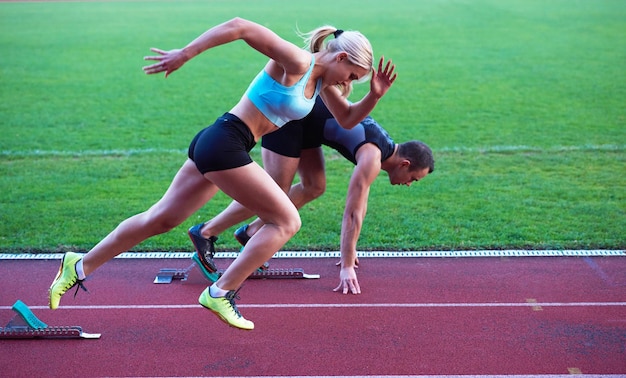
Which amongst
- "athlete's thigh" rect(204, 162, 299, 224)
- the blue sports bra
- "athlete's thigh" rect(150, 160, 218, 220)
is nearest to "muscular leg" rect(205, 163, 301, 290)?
"athlete's thigh" rect(204, 162, 299, 224)

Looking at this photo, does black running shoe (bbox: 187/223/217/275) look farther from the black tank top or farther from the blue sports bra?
the blue sports bra

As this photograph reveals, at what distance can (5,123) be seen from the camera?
491 inches

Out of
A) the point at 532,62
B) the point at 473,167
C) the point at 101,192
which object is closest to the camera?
the point at 101,192

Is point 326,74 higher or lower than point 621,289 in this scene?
higher

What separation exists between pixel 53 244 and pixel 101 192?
6.07ft

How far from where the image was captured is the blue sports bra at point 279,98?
4.67 meters

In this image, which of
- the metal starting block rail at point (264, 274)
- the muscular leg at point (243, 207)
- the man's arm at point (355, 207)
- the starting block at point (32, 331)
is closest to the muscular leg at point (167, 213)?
the starting block at point (32, 331)

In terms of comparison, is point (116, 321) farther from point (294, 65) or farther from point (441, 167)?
point (441, 167)

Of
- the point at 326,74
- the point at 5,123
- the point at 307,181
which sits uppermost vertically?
the point at 326,74

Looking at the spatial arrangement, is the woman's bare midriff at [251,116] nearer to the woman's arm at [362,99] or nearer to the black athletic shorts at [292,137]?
the woman's arm at [362,99]

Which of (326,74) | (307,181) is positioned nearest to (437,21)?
(307,181)

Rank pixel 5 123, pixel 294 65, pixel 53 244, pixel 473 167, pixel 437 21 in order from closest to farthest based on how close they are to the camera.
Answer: pixel 294 65 < pixel 53 244 < pixel 473 167 < pixel 5 123 < pixel 437 21

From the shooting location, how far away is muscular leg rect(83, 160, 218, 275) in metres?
4.88

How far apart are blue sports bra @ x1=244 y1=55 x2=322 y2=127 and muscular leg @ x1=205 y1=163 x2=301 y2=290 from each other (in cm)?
33
